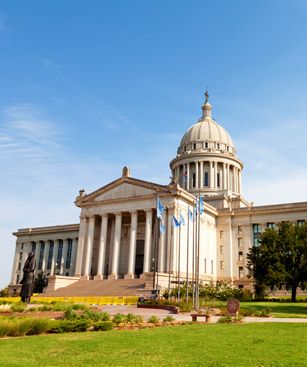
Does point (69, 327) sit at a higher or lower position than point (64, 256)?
lower

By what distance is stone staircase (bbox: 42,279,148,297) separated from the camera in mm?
58881

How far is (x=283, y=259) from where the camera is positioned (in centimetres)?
5684

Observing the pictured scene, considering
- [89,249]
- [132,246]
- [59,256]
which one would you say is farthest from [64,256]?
[132,246]

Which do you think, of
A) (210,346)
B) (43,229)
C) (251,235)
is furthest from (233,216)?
(210,346)

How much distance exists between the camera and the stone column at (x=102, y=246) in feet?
Result: 237

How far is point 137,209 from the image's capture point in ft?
235

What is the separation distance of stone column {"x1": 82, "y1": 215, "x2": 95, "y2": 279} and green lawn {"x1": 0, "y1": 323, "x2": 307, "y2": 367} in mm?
55270

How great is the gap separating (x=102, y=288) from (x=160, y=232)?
1276 centimetres

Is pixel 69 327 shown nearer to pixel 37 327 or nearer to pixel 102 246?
pixel 37 327

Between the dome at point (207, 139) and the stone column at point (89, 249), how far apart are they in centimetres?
3311

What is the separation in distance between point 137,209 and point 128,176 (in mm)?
6663

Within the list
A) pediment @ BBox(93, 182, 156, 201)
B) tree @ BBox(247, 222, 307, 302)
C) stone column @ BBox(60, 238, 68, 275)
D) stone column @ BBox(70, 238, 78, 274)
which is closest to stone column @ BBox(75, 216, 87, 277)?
pediment @ BBox(93, 182, 156, 201)

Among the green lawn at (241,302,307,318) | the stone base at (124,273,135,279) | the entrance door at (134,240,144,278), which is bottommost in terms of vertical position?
the green lawn at (241,302,307,318)

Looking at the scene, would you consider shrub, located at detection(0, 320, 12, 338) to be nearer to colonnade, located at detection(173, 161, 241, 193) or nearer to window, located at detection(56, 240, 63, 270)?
colonnade, located at detection(173, 161, 241, 193)
